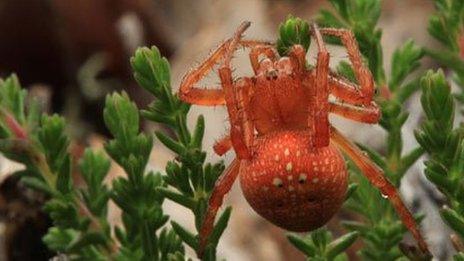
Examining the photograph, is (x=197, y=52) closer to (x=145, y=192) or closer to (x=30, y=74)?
(x=30, y=74)

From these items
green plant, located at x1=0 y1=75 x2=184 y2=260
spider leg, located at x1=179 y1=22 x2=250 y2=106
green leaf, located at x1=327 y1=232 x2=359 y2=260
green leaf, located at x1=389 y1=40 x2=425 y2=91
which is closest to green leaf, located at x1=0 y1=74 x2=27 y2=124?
green plant, located at x1=0 y1=75 x2=184 y2=260

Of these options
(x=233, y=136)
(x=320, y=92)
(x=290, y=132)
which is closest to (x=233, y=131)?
(x=233, y=136)

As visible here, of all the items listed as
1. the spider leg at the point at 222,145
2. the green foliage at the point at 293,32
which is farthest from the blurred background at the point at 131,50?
the green foliage at the point at 293,32

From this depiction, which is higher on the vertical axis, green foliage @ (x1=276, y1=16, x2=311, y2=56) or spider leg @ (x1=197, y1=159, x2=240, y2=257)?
green foliage @ (x1=276, y1=16, x2=311, y2=56)

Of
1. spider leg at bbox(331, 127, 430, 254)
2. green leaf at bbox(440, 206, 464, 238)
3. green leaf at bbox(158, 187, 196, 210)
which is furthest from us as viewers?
spider leg at bbox(331, 127, 430, 254)

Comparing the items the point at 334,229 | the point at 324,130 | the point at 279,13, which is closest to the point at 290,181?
the point at 324,130

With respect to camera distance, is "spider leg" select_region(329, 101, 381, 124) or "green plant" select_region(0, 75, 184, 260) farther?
"spider leg" select_region(329, 101, 381, 124)

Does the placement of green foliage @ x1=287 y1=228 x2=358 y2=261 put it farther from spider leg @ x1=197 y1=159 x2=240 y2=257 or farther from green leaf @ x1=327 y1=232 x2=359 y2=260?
spider leg @ x1=197 y1=159 x2=240 y2=257
